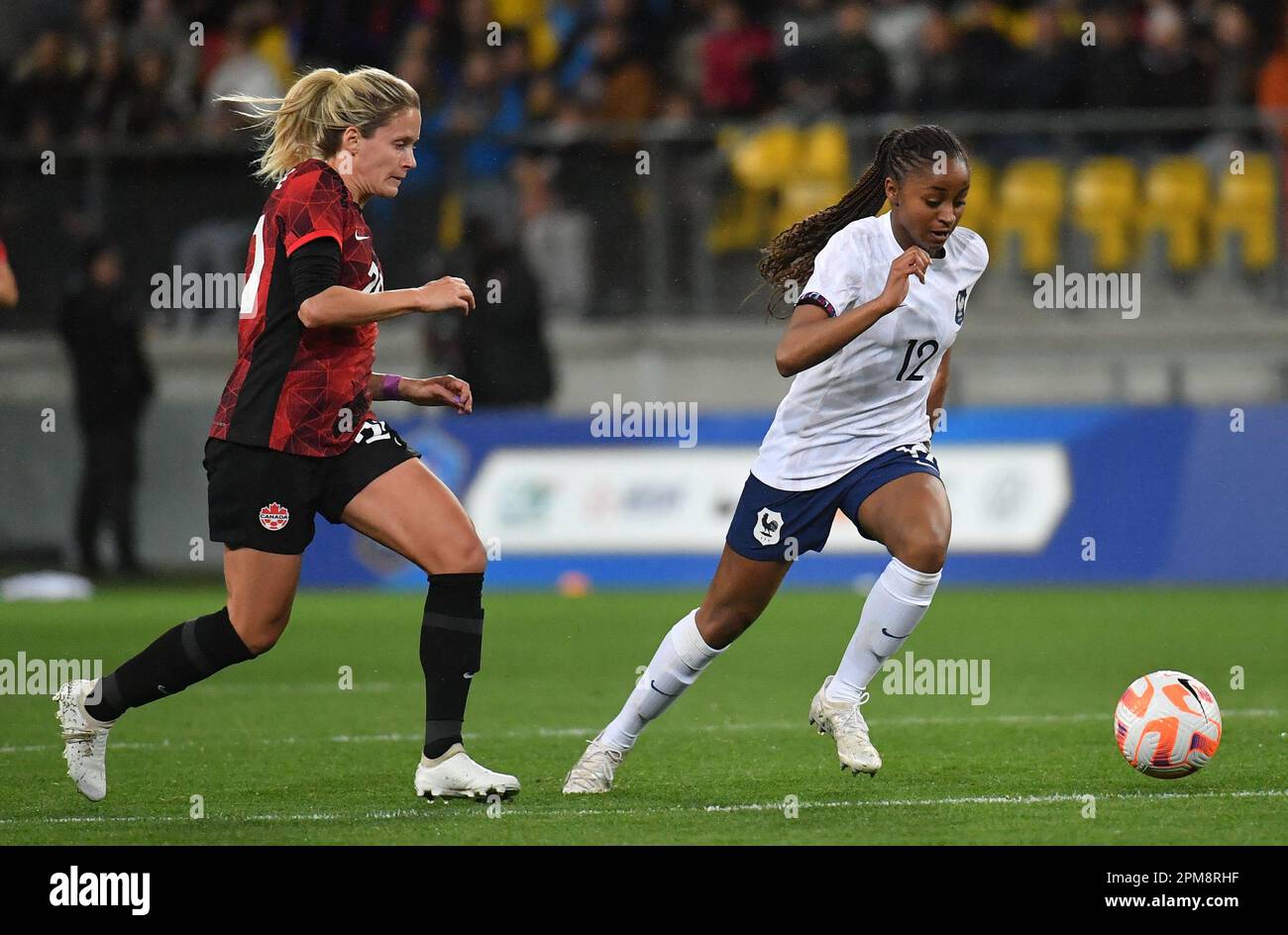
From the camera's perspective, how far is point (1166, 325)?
15.7 meters

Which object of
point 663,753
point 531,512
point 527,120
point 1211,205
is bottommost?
point 663,753

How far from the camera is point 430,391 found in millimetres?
6453

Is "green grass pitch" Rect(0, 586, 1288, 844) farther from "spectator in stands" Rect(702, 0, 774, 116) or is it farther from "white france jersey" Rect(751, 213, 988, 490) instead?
"spectator in stands" Rect(702, 0, 774, 116)

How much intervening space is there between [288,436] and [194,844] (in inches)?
50.0

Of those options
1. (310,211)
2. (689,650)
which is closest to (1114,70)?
(689,650)

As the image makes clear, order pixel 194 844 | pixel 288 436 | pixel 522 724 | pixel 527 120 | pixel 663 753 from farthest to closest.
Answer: pixel 527 120 → pixel 522 724 → pixel 663 753 → pixel 288 436 → pixel 194 844

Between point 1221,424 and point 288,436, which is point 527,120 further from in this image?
point 288,436

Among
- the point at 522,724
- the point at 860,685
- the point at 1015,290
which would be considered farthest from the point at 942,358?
the point at 1015,290

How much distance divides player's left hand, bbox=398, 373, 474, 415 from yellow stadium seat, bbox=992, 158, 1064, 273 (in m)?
9.64

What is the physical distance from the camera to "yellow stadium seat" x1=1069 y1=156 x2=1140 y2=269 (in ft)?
50.1

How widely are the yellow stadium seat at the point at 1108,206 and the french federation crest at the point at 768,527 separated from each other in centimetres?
936

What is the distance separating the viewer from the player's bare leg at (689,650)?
6.50 metres

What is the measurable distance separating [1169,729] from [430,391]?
8.34ft

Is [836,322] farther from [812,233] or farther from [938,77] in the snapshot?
[938,77]
